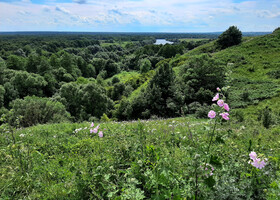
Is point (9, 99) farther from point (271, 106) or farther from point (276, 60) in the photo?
point (276, 60)

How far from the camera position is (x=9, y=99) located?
29.8m

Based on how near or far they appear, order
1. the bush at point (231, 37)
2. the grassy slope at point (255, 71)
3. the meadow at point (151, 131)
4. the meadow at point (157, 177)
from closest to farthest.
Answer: the meadow at point (157, 177) < the meadow at point (151, 131) < the grassy slope at point (255, 71) < the bush at point (231, 37)

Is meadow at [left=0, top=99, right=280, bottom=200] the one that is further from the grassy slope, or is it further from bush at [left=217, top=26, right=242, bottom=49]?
bush at [left=217, top=26, right=242, bottom=49]

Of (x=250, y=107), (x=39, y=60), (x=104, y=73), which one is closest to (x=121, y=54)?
(x=104, y=73)

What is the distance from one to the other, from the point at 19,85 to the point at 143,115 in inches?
1008

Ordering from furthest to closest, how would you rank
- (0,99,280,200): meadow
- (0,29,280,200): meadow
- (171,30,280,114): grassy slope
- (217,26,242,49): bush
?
(217,26,242,49): bush
(171,30,280,114): grassy slope
(0,29,280,200): meadow
(0,99,280,200): meadow

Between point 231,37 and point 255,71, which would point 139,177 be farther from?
point 231,37

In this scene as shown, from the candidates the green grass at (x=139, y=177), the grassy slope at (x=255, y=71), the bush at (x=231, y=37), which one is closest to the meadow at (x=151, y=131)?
the green grass at (x=139, y=177)

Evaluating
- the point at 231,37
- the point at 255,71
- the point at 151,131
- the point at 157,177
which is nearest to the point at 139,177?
the point at 157,177

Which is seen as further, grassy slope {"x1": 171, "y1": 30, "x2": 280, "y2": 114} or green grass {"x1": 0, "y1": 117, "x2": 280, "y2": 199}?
grassy slope {"x1": 171, "y1": 30, "x2": 280, "y2": 114}

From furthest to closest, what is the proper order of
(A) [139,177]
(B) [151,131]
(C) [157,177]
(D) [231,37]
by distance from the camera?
1. (D) [231,37]
2. (B) [151,131]
3. (A) [139,177]
4. (C) [157,177]

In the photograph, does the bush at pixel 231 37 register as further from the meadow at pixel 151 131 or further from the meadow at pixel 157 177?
the meadow at pixel 157 177

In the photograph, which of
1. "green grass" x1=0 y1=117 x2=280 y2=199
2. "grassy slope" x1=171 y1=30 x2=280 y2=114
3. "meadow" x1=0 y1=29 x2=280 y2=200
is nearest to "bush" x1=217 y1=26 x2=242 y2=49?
"meadow" x1=0 y1=29 x2=280 y2=200

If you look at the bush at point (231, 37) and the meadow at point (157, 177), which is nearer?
the meadow at point (157, 177)
